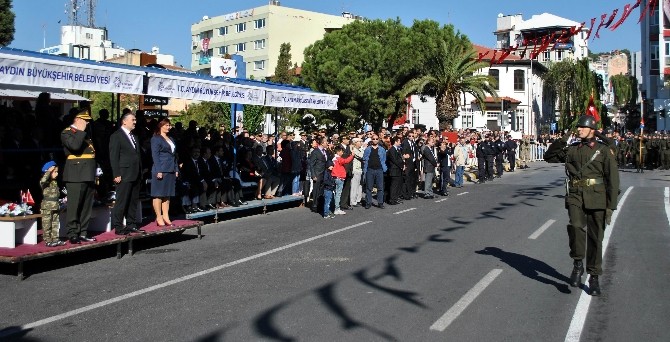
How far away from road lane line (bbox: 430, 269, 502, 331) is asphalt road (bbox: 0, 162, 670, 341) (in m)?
0.01

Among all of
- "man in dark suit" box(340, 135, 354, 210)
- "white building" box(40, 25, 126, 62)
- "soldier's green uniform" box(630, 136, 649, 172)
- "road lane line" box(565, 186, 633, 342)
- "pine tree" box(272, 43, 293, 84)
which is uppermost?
"white building" box(40, 25, 126, 62)

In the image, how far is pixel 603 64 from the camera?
157 m

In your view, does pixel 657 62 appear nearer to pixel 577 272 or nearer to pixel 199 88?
pixel 199 88

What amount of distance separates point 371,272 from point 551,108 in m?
77.7

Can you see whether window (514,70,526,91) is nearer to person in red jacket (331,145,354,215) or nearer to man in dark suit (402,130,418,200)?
man in dark suit (402,130,418,200)

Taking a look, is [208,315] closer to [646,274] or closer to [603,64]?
[646,274]

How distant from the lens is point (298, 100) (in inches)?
694

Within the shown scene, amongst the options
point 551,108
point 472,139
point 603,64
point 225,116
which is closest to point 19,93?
point 472,139

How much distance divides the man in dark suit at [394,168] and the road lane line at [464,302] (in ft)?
33.2

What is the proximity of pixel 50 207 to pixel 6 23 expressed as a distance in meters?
34.5

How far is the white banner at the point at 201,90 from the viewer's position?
40.6 ft

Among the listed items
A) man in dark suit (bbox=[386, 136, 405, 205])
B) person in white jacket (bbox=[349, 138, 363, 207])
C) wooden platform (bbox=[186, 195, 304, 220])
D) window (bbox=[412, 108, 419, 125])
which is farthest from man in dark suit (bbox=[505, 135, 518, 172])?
window (bbox=[412, 108, 419, 125])

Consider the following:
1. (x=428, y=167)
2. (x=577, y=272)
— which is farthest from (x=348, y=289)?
(x=428, y=167)

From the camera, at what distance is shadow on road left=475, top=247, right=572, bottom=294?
901 centimetres
